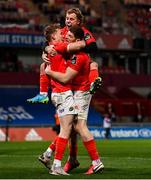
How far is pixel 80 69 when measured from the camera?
10070mm

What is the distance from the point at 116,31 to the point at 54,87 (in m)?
37.4

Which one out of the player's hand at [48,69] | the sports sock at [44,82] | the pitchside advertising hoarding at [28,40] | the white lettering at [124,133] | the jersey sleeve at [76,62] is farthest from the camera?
the pitchside advertising hoarding at [28,40]

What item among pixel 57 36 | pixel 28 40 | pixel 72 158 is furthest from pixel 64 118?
pixel 28 40

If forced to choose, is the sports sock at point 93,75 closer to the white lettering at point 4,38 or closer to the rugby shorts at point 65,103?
the rugby shorts at point 65,103

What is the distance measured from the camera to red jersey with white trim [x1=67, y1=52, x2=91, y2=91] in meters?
9.98

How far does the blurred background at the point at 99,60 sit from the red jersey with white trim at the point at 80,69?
26.5 metres

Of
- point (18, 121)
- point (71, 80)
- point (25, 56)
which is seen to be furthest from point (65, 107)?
point (25, 56)

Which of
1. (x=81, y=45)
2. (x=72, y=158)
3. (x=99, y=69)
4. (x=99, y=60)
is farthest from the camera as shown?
(x=99, y=60)

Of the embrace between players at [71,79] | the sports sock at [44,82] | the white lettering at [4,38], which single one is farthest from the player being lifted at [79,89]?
the white lettering at [4,38]

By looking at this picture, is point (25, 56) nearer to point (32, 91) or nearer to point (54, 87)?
point (32, 91)

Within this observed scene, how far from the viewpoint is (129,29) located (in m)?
48.2

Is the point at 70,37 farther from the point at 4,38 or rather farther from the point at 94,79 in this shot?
the point at 4,38

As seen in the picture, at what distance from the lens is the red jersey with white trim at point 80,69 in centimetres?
998

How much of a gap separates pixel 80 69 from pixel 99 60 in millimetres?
39128
